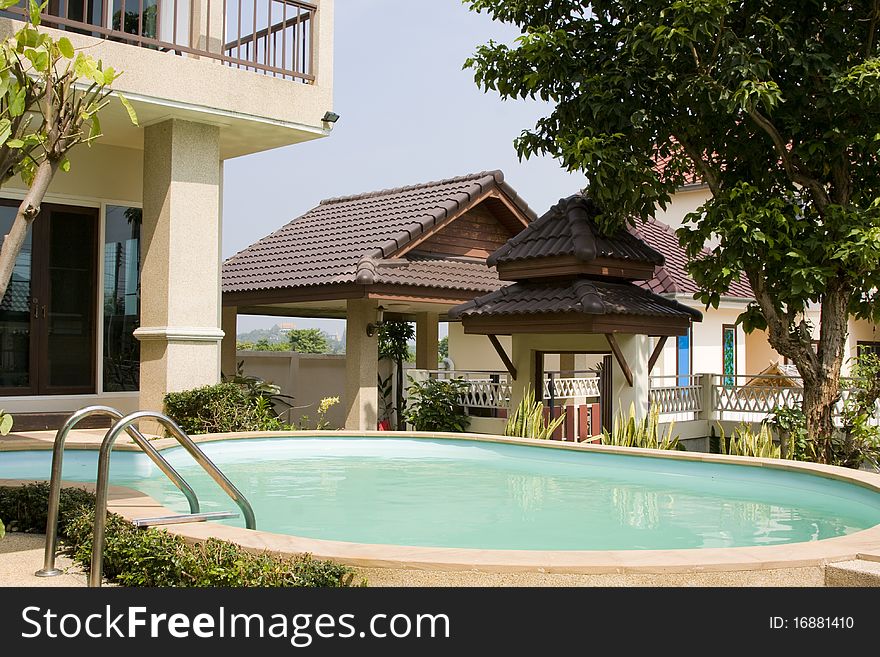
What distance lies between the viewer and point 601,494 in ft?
31.7

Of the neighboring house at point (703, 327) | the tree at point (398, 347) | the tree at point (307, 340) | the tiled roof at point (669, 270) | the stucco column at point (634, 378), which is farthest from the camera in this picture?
the tree at point (307, 340)

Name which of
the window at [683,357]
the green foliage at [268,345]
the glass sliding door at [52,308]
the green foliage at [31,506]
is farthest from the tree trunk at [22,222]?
the green foliage at [268,345]

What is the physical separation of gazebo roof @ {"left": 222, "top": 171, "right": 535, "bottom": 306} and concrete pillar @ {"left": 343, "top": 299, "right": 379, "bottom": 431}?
0.66m

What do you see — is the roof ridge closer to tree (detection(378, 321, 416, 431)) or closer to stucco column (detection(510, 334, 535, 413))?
tree (detection(378, 321, 416, 431))

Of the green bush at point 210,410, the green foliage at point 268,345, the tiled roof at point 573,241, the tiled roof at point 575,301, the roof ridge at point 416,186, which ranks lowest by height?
the green bush at point 210,410

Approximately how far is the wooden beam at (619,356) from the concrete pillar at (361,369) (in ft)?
14.8

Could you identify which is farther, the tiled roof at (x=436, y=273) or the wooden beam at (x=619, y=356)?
the tiled roof at (x=436, y=273)

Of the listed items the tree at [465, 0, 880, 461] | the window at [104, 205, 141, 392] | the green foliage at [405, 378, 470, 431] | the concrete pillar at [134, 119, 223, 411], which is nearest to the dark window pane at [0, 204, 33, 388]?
the window at [104, 205, 141, 392]

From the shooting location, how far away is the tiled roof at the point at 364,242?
17344 mm

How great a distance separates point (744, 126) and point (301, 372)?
1261 centimetres

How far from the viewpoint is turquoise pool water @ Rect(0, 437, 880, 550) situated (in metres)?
7.63

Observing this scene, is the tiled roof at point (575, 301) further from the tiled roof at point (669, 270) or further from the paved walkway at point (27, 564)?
the paved walkway at point (27, 564)
